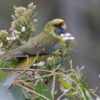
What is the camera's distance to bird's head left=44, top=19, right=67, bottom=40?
A: 195 cm

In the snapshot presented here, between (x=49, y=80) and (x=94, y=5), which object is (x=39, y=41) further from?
(x=94, y=5)

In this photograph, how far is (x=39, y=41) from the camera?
72.6 inches

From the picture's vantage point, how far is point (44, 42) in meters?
1.87

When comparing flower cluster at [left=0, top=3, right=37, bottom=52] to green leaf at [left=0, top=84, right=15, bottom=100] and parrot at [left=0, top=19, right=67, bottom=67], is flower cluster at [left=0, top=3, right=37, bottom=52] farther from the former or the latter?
green leaf at [left=0, top=84, right=15, bottom=100]

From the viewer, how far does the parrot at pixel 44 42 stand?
1.63 meters

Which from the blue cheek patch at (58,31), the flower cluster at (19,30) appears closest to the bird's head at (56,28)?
the blue cheek patch at (58,31)

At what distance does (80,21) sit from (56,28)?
400cm

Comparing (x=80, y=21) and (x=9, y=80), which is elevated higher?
(x=80, y=21)

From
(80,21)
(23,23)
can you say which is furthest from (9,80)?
(80,21)

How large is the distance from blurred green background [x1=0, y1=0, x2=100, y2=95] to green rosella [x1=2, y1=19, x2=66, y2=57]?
3491 millimetres

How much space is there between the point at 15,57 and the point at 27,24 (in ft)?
0.48

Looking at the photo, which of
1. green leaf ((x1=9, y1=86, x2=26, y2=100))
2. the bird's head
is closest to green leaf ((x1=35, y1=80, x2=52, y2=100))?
green leaf ((x1=9, y1=86, x2=26, y2=100))

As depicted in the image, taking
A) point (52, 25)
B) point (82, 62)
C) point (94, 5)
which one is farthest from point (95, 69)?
point (52, 25)

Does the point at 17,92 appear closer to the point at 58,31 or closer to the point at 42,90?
the point at 42,90
